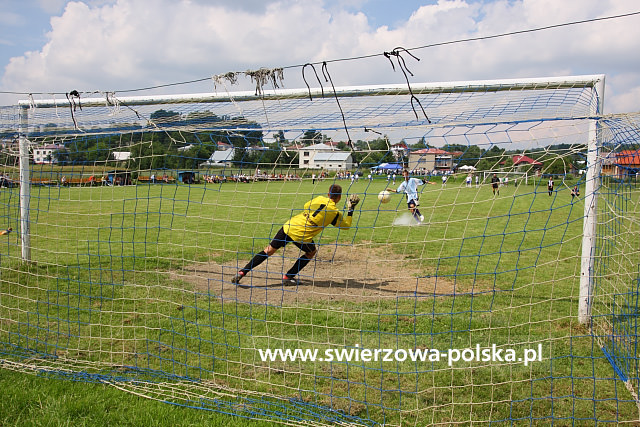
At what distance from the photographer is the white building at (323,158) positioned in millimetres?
4812

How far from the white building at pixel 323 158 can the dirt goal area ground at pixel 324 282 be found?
117 cm

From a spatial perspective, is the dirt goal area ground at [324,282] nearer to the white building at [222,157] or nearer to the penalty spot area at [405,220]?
the white building at [222,157]

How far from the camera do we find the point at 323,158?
16.3ft

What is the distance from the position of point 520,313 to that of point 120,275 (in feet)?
17.9

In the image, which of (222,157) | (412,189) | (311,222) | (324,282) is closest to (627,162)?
(412,189)

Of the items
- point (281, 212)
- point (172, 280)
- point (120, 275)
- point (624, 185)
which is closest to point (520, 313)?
point (624, 185)

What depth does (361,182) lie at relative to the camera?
526 centimetres

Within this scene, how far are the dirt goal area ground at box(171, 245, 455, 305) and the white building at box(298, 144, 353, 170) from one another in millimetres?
1166

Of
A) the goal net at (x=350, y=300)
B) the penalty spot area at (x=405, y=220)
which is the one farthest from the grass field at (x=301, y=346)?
the penalty spot area at (x=405, y=220)

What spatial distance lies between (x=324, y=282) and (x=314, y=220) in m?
1.24

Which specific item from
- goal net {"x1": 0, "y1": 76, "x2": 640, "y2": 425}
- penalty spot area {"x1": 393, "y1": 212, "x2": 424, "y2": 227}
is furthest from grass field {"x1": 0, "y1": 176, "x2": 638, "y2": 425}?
penalty spot area {"x1": 393, "y1": 212, "x2": 424, "y2": 227}

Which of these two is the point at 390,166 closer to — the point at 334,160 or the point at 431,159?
the point at 431,159

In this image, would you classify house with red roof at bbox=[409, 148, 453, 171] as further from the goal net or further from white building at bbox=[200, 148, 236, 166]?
white building at bbox=[200, 148, 236, 166]

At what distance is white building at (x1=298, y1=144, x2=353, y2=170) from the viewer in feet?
15.8
